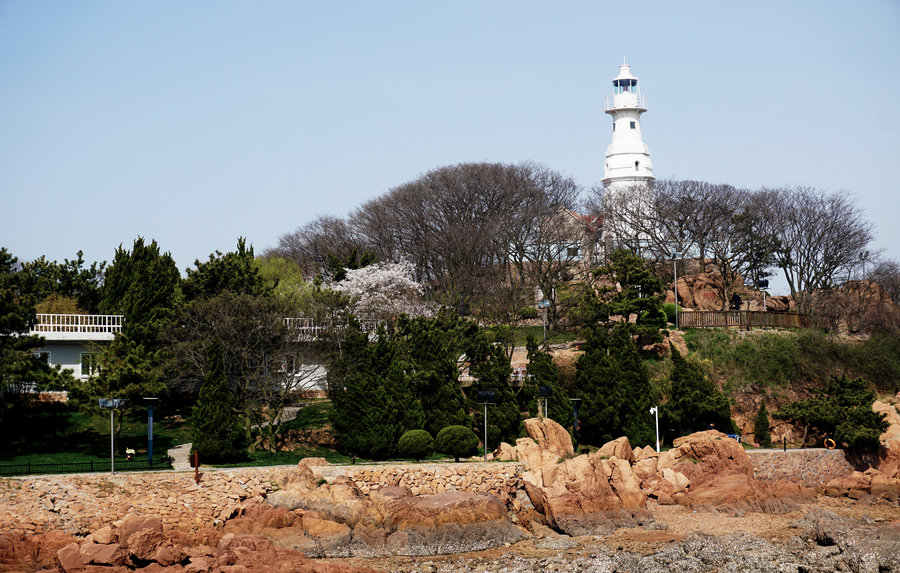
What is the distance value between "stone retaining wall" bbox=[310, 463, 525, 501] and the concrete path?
4127 millimetres

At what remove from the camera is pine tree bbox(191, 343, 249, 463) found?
35188 millimetres

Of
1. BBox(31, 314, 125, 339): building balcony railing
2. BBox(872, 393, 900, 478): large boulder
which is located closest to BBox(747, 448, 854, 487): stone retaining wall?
BBox(872, 393, 900, 478): large boulder

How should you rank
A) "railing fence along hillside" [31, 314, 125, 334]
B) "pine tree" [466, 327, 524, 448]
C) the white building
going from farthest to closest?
"railing fence along hillside" [31, 314, 125, 334], the white building, "pine tree" [466, 327, 524, 448]

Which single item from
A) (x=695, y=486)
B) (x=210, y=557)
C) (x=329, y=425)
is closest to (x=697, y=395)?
(x=695, y=486)

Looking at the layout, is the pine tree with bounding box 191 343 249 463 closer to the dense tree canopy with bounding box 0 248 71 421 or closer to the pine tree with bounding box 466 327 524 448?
the dense tree canopy with bounding box 0 248 71 421

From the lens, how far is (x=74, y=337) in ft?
144

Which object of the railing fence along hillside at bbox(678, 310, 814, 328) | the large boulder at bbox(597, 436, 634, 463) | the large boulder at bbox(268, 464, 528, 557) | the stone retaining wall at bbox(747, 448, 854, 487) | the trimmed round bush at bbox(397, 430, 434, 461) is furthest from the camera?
the railing fence along hillside at bbox(678, 310, 814, 328)

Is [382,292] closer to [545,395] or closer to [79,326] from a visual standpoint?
[545,395]

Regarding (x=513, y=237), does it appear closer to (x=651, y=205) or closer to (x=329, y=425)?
(x=651, y=205)

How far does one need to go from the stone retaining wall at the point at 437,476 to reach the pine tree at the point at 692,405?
10546mm

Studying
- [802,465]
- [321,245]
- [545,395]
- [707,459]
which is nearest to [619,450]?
[707,459]

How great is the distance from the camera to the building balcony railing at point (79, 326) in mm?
43844

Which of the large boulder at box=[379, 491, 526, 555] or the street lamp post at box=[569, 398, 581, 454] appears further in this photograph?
the street lamp post at box=[569, 398, 581, 454]

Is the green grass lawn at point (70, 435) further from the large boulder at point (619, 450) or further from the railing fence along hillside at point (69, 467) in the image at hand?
the large boulder at point (619, 450)
